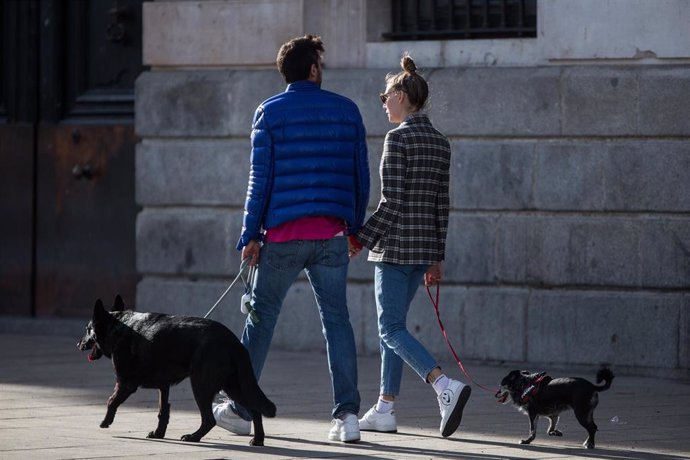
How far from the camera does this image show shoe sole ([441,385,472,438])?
7.75 metres

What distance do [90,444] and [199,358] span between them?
674mm

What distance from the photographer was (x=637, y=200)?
10.8 metres

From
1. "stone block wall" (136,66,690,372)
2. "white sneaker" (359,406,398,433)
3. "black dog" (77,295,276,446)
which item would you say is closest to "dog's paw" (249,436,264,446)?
"black dog" (77,295,276,446)

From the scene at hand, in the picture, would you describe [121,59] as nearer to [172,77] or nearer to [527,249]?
[172,77]

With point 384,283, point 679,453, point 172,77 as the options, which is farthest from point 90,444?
point 172,77

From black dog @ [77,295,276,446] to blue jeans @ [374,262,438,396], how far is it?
87cm

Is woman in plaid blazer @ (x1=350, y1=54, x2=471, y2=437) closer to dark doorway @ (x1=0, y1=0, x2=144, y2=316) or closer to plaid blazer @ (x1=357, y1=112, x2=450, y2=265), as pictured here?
plaid blazer @ (x1=357, y1=112, x2=450, y2=265)

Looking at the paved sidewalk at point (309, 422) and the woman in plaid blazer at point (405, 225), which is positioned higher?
the woman in plaid blazer at point (405, 225)

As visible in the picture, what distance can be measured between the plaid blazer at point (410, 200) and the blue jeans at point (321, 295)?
0.99 ft

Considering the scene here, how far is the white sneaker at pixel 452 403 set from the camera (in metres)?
7.75

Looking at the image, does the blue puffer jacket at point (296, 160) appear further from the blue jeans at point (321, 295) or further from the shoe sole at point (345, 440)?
the shoe sole at point (345, 440)

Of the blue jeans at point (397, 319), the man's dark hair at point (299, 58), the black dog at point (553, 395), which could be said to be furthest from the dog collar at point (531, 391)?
the man's dark hair at point (299, 58)

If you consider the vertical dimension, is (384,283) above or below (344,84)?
below

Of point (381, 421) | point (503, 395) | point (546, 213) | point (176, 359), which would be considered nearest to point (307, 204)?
point (176, 359)
